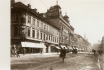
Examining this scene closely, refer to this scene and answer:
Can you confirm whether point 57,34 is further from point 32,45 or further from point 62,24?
point 32,45

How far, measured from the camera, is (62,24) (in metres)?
3.46

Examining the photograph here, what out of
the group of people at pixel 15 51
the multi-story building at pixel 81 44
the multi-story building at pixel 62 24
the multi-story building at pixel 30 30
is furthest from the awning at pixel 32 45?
the multi-story building at pixel 81 44

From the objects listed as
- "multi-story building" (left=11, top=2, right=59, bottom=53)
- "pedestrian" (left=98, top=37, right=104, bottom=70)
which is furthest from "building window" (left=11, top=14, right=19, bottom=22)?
"pedestrian" (left=98, top=37, right=104, bottom=70)

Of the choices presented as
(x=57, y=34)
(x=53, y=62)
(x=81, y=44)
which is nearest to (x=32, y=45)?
(x=53, y=62)

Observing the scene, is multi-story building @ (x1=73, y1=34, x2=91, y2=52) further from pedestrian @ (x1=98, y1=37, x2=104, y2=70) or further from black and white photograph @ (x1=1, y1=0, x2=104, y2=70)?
pedestrian @ (x1=98, y1=37, x2=104, y2=70)

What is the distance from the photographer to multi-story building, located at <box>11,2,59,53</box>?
9.66 ft

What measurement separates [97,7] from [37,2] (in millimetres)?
1543

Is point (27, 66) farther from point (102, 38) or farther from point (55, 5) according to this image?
point (102, 38)

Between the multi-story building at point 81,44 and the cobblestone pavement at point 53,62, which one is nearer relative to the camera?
the cobblestone pavement at point 53,62

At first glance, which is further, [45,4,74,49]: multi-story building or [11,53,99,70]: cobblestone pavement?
[45,4,74,49]: multi-story building

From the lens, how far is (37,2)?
3221 millimetres

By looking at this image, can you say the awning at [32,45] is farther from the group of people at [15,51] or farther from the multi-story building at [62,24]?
the multi-story building at [62,24]

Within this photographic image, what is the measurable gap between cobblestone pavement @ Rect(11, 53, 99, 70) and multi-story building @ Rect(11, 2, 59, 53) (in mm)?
213

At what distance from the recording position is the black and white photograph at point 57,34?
2.99m
